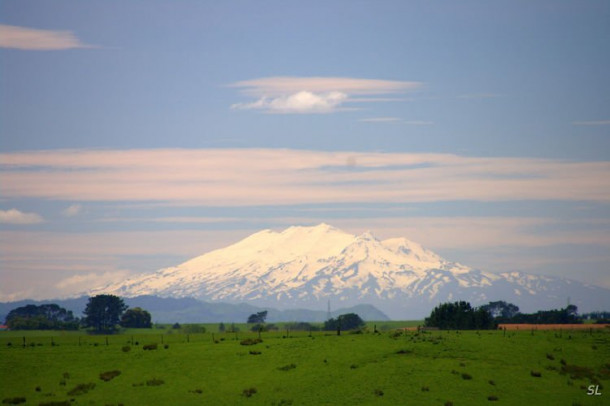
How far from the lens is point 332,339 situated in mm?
142250

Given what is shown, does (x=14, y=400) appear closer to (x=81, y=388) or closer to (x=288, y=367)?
(x=81, y=388)

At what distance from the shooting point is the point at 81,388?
11331cm

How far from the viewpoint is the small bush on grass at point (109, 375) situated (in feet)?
392

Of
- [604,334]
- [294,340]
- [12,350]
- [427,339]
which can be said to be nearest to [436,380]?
[427,339]

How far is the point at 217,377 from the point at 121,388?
12.9 meters

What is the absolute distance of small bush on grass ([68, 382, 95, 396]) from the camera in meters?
111

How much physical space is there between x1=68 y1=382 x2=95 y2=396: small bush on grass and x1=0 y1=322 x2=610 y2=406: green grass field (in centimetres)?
13

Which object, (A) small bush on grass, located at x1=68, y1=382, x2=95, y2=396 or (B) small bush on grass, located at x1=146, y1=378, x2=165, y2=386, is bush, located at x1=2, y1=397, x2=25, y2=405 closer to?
(A) small bush on grass, located at x1=68, y1=382, x2=95, y2=396

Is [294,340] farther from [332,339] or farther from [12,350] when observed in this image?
[12,350]

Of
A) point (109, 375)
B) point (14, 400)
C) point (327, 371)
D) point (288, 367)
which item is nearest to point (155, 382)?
point (109, 375)

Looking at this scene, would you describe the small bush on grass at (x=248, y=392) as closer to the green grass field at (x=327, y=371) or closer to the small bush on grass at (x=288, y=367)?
the green grass field at (x=327, y=371)

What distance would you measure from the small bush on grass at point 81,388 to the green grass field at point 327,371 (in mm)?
130

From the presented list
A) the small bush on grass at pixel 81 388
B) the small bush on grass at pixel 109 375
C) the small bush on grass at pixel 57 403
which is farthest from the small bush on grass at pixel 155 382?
→ the small bush on grass at pixel 57 403

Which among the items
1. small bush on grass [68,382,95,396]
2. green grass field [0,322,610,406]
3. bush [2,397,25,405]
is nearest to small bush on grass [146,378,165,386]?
green grass field [0,322,610,406]
